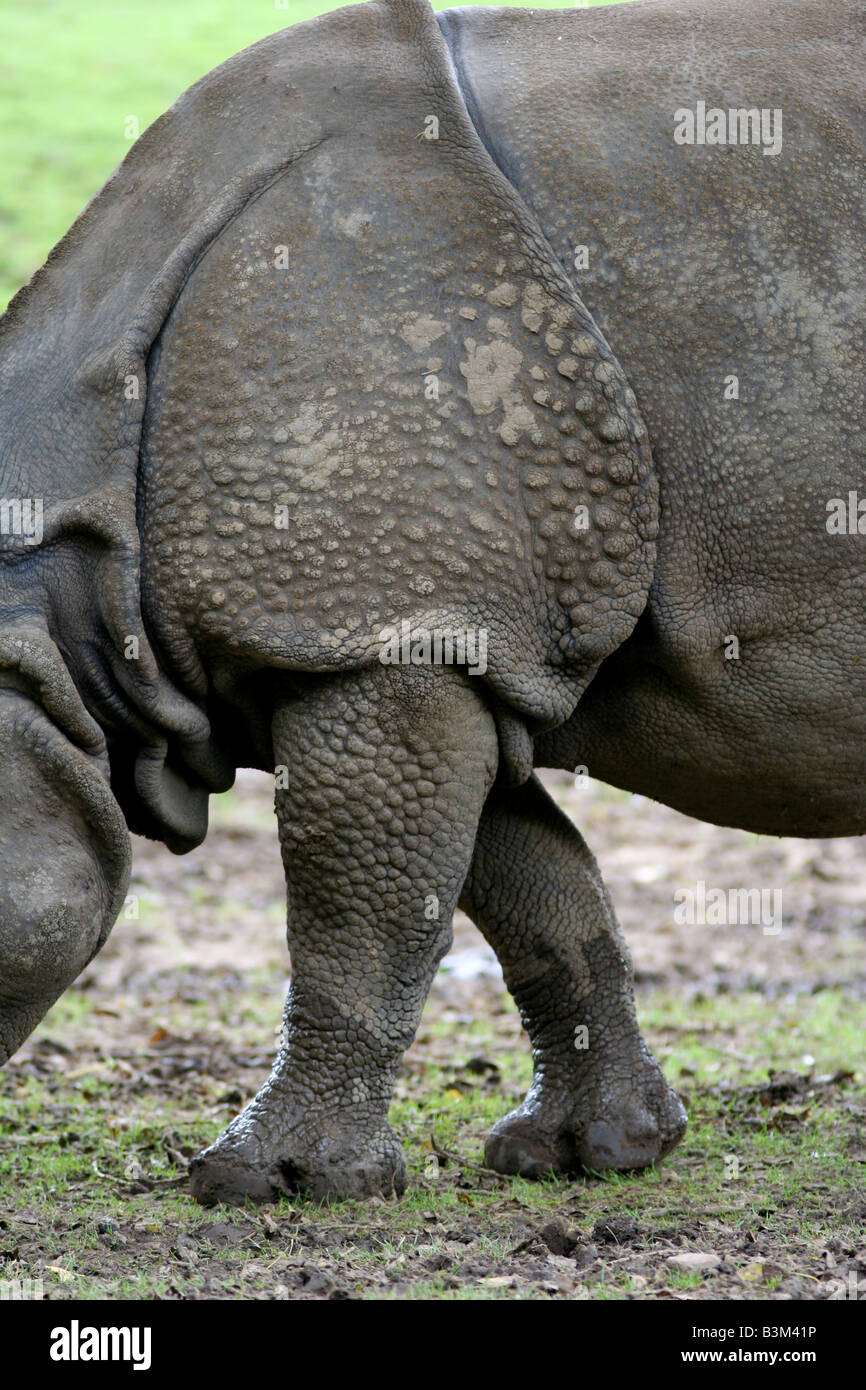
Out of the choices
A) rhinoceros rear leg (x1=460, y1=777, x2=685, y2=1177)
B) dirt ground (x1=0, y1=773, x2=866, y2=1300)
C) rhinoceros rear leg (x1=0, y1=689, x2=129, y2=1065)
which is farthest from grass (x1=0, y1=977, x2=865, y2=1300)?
rhinoceros rear leg (x1=0, y1=689, x2=129, y2=1065)

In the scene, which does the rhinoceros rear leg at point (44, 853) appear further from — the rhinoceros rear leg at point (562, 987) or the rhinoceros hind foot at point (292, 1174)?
the rhinoceros rear leg at point (562, 987)

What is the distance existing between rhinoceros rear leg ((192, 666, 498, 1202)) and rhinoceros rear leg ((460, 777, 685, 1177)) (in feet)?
2.50

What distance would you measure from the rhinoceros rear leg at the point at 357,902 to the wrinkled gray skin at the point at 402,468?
0.03ft

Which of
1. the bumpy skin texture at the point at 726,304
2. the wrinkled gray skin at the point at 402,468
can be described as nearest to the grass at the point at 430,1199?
the wrinkled gray skin at the point at 402,468

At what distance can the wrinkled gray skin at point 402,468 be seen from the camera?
4.33 metres

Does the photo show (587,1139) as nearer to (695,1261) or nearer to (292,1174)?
(292,1174)

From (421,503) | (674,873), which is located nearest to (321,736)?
(421,503)

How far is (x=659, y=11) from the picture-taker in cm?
493

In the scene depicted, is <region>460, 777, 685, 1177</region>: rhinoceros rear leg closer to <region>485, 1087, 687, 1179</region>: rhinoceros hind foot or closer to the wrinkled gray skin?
<region>485, 1087, 687, 1179</region>: rhinoceros hind foot

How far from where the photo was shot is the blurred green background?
19.6m

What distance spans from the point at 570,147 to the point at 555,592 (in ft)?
4.03

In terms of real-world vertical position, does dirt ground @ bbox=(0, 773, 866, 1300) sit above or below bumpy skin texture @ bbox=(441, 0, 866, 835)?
below

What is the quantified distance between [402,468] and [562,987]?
2.02 metres
